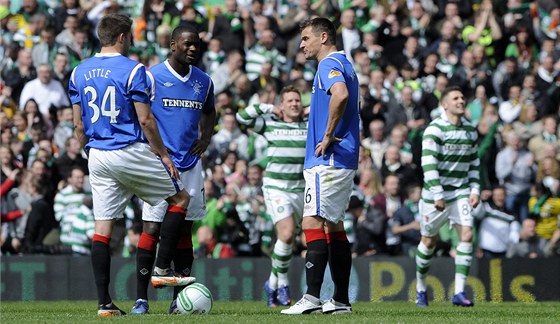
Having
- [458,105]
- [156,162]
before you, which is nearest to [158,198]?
[156,162]

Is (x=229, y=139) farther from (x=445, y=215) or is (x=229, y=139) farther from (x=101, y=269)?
(x=101, y=269)

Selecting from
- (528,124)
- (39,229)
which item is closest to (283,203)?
(39,229)

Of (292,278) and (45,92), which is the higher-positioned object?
(45,92)

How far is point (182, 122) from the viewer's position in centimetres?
1234

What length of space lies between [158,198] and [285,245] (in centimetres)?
339

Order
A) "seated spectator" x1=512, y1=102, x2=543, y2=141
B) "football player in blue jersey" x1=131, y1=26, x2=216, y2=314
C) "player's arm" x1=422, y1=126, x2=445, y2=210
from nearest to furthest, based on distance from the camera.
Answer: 1. "football player in blue jersey" x1=131, y1=26, x2=216, y2=314
2. "player's arm" x1=422, y1=126, x2=445, y2=210
3. "seated spectator" x1=512, y1=102, x2=543, y2=141

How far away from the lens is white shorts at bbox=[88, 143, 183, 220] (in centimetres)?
1138

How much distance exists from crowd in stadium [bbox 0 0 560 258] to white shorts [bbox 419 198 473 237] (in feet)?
10.4

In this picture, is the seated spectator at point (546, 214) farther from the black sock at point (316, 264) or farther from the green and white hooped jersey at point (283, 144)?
the black sock at point (316, 264)

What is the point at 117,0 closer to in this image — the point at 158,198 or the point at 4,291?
the point at 4,291

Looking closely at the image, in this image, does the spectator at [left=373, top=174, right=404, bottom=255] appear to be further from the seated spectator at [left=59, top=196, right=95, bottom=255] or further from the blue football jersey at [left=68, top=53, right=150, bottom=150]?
the blue football jersey at [left=68, top=53, right=150, bottom=150]

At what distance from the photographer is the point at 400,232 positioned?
1823cm

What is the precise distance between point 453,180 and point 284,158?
6.55 feet

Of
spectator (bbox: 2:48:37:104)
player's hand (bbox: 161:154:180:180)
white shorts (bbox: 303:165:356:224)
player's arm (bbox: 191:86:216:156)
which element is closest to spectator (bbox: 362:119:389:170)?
spectator (bbox: 2:48:37:104)
